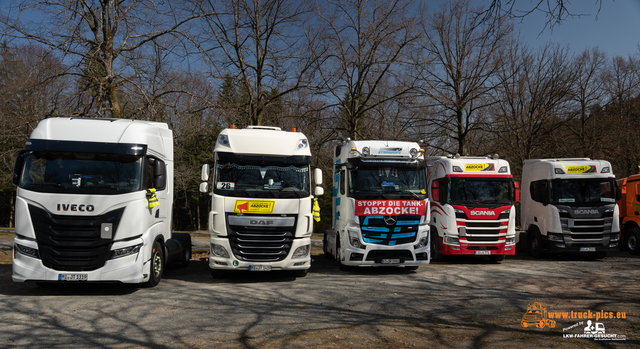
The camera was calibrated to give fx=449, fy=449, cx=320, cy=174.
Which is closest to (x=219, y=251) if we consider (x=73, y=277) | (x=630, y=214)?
(x=73, y=277)

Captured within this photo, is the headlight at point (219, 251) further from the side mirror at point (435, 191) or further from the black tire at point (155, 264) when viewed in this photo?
the side mirror at point (435, 191)

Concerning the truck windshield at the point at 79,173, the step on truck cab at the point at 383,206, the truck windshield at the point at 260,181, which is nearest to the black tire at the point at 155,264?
the truck windshield at the point at 79,173

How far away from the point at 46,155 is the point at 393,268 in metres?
8.91

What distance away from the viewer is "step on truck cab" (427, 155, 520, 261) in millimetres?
13297

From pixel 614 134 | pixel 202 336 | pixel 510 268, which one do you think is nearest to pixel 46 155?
pixel 202 336

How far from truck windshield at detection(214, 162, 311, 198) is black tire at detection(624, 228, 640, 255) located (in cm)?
1351

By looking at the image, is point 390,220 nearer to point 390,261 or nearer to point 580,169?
point 390,261

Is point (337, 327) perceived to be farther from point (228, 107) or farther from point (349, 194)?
point (228, 107)

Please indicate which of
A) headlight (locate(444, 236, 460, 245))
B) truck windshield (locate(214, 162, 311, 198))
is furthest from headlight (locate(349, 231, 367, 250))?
headlight (locate(444, 236, 460, 245))

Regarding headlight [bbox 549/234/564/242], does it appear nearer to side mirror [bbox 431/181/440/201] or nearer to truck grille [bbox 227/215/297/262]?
side mirror [bbox 431/181/440/201]

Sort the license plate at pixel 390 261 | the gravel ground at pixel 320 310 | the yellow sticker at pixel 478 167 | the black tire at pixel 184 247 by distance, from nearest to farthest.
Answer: the gravel ground at pixel 320 310 → the license plate at pixel 390 261 → the black tire at pixel 184 247 → the yellow sticker at pixel 478 167

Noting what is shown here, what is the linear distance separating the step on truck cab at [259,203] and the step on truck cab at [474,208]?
5126 mm

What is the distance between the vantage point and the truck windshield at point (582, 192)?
1437 centimetres

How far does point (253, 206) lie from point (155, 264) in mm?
2337
